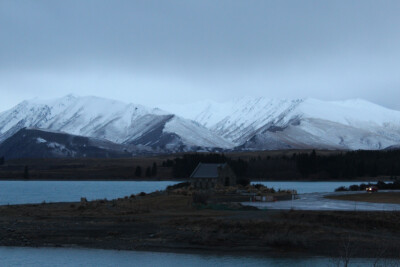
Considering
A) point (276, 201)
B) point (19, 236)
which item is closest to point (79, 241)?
point (19, 236)

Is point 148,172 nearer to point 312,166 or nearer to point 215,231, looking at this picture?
point 312,166

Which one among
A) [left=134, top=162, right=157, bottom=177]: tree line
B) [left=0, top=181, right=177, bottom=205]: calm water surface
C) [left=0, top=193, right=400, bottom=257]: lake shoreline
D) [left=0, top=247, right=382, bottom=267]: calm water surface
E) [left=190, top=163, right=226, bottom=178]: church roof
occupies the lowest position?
[left=0, top=247, right=382, bottom=267]: calm water surface

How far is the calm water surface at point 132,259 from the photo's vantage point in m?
32.6

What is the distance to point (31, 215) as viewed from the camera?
1924 inches

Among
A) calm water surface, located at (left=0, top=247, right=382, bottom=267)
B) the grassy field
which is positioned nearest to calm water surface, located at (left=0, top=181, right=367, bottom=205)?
the grassy field

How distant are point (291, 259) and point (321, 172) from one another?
419ft

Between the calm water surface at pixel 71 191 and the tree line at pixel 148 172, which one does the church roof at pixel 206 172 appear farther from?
the tree line at pixel 148 172

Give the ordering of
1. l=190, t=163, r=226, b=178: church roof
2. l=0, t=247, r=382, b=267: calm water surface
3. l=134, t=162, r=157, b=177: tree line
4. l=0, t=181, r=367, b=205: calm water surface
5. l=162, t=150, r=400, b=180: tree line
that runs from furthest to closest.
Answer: l=134, t=162, r=157, b=177: tree line, l=162, t=150, r=400, b=180: tree line, l=190, t=163, r=226, b=178: church roof, l=0, t=181, r=367, b=205: calm water surface, l=0, t=247, r=382, b=267: calm water surface

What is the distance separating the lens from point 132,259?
111ft

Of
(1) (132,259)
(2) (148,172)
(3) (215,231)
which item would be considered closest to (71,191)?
(2) (148,172)

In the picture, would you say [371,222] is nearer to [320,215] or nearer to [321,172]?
[320,215]

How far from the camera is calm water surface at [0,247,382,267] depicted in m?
32.6

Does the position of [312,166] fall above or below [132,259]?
above

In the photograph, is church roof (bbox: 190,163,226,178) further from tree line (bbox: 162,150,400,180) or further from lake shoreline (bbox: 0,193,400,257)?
tree line (bbox: 162,150,400,180)
